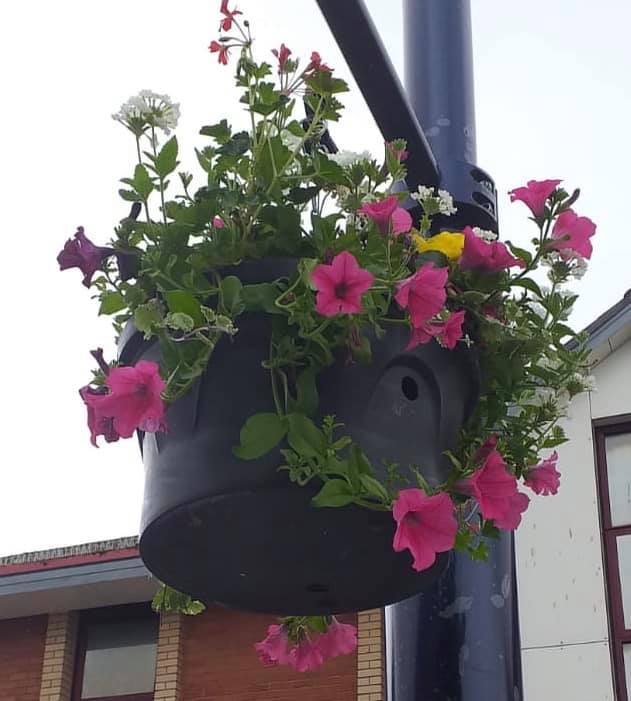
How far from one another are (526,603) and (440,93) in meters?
6.37

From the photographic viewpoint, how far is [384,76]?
2.15 m

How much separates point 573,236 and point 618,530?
7.21m

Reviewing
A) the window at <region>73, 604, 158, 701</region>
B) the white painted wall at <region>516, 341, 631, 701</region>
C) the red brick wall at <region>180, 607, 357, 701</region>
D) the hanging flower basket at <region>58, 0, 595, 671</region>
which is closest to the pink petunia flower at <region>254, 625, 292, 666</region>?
the hanging flower basket at <region>58, 0, 595, 671</region>

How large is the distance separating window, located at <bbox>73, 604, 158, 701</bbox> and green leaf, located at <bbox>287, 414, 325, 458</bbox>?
9.42m

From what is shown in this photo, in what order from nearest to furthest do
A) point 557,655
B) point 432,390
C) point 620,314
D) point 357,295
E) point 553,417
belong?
point 357,295
point 432,390
point 553,417
point 557,655
point 620,314

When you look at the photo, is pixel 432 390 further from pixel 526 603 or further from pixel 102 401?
pixel 526 603

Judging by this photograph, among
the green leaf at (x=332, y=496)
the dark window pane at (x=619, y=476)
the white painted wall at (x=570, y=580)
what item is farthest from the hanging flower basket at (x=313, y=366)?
the dark window pane at (x=619, y=476)

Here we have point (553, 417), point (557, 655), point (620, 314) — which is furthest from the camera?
point (620, 314)

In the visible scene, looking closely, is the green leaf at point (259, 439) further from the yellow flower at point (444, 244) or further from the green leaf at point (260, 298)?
the yellow flower at point (444, 244)

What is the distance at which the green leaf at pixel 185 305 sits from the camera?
5.83 feet

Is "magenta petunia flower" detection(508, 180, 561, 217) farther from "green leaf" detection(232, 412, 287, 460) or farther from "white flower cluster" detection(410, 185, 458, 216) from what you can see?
"green leaf" detection(232, 412, 287, 460)

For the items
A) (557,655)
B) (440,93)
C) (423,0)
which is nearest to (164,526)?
(440,93)

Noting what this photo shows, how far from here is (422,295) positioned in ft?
5.91

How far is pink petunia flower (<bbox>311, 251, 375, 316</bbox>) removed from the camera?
1.72 metres
